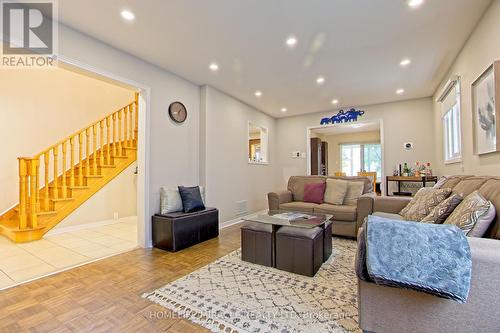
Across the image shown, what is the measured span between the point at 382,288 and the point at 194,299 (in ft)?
4.46

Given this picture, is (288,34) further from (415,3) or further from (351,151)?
(351,151)

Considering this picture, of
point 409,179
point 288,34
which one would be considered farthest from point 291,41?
point 409,179

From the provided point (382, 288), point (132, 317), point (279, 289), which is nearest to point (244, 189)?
point (279, 289)

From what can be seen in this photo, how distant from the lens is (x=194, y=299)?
1.89m

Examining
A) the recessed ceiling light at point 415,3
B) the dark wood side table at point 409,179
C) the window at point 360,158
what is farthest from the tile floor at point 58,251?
the window at point 360,158

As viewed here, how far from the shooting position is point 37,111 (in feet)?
14.3

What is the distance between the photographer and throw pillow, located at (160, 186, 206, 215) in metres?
3.34

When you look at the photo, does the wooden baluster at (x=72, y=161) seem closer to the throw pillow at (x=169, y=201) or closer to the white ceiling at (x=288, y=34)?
the throw pillow at (x=169, y=201)

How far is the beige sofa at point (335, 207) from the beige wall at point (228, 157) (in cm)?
99

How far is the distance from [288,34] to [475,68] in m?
2.07

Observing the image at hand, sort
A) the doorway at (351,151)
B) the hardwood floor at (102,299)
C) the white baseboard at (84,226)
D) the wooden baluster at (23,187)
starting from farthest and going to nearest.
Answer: the doorway at (351,151)
the white baseboard at (84,226)
the wooden baluster at (23,187)
the hardwood floor at (102,299)

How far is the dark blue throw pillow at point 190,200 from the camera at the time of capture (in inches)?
135

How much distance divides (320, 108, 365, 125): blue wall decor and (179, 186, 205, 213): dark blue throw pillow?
382 centimetres

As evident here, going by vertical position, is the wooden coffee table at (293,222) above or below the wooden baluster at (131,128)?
below
